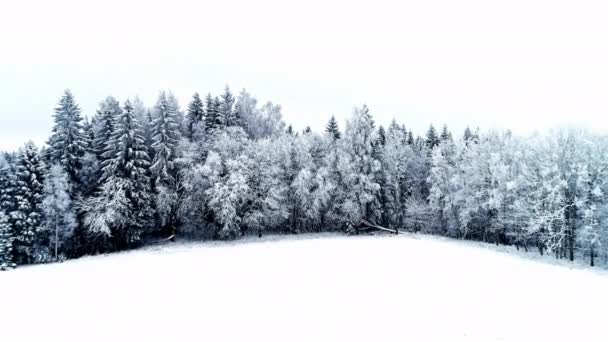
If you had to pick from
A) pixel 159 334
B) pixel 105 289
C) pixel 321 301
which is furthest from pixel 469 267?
pixel 105 289

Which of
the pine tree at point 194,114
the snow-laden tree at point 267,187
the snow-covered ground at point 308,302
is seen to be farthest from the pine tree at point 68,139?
the snow-laden tree at point 267,187

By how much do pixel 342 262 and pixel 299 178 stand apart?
2049 cm

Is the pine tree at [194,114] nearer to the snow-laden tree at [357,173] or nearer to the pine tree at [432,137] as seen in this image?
the snow-laden tree at [357,173]

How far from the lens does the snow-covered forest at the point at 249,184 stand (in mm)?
33469

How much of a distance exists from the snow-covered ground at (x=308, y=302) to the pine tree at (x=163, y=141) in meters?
16.5

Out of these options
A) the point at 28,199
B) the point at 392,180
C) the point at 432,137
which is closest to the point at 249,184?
the point at 392,180

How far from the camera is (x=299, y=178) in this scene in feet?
137

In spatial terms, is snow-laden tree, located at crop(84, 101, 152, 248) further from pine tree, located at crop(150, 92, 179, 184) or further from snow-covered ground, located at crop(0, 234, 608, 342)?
snow-covered ground, located at crop(0, 234, 608, 342)

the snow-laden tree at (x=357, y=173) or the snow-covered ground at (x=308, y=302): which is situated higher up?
the snow-laden tree at (x=357, y=173)

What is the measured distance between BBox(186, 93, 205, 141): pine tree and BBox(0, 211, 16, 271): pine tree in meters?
21.0

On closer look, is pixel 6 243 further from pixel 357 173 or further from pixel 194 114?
pixel 357 173

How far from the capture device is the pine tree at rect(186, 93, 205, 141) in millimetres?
46681

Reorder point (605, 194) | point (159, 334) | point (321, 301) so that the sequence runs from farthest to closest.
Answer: point (605, 194)
point (321, 301)
point (159, 334)

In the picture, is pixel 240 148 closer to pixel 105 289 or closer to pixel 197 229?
pixel 197 229
